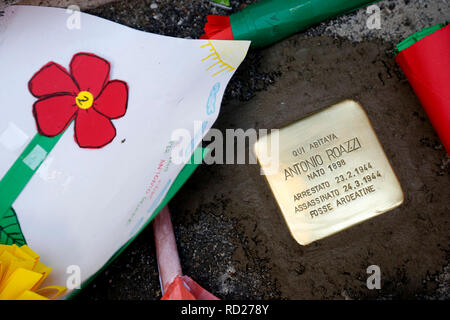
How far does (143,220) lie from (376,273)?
55 cm

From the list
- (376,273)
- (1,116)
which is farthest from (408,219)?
(1,116)

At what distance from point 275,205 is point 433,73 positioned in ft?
1.47

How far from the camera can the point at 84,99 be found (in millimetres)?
658

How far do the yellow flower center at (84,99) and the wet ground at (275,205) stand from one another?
0.24 metres

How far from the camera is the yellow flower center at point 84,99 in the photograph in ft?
2.15

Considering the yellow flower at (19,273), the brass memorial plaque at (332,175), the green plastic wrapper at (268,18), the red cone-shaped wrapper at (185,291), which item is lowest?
the red cone-shaped wrapper at (185,291)

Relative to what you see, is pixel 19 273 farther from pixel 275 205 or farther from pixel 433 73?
pixel 433 73

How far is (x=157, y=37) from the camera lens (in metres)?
0.70

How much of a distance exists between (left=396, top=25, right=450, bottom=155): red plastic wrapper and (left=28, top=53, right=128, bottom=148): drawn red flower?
0.62 metres

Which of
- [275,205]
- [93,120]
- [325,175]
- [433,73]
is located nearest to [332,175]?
[325,175]

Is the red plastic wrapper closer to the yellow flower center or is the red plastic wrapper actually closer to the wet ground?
the wet ground

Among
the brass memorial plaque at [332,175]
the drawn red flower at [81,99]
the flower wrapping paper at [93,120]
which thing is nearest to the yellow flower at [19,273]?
the flower wrapping paper at [93,120]

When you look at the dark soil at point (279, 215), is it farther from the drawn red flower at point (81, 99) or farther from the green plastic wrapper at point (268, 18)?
the drawn red flower at point (81, 99)
